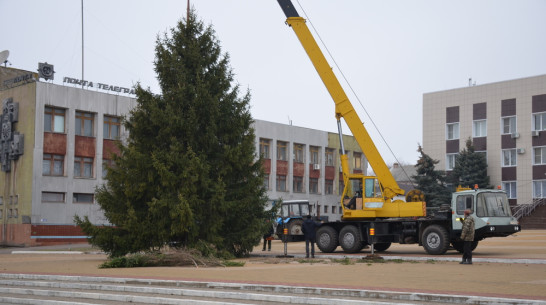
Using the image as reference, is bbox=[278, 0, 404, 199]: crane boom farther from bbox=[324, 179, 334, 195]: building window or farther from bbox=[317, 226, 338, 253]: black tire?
bbox=[324, 179, 334, 195]: building window

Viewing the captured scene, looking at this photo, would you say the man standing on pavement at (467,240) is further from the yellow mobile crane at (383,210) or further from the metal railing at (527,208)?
the metal railing at (527,208)

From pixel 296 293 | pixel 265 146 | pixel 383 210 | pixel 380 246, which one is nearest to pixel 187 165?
pixel 383 210

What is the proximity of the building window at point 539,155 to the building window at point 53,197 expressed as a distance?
39.1 m

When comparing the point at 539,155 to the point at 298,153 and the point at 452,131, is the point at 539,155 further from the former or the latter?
the point at 298,153

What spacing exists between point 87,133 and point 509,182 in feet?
120

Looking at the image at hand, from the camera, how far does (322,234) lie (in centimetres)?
2897

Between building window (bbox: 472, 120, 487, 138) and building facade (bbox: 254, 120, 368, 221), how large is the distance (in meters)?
11.7

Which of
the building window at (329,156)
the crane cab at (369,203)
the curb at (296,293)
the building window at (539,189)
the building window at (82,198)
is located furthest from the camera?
the building window at (329,156)

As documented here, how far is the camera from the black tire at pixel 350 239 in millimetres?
27719

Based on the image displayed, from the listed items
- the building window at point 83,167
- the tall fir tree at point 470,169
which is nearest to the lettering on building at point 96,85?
the building window at point 83,167

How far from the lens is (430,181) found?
58.4 meters

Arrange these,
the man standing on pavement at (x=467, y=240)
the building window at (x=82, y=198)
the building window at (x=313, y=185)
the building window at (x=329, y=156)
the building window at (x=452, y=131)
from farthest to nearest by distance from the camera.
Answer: the building window at (x=329, y=156) → the building window at (x=313, y=185) → the building window at (x=452, y=131) → the building window at (x=82, y=198) → the man standing on pavement at (x=467, y=240)

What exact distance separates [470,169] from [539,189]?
595 centimetres

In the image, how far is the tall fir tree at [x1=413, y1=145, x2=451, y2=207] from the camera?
57.8 meters
